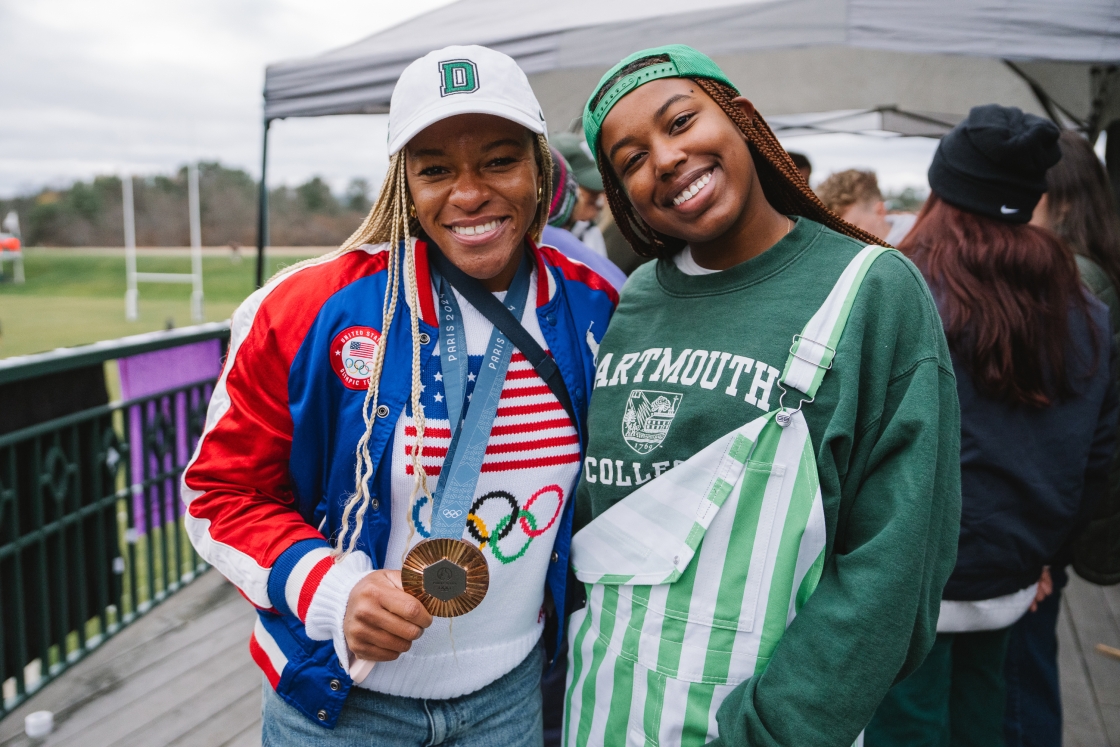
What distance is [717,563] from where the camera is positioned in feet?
4.03

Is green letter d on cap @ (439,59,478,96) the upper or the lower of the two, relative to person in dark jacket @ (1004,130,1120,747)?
upper

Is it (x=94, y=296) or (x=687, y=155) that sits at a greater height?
(x=687, y=155)

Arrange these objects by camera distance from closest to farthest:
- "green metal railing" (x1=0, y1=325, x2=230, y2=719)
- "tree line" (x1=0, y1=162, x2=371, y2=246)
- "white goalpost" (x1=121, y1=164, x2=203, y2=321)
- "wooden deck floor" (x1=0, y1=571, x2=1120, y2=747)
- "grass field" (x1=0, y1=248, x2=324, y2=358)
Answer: "wooden deck floor" (x1=0, y1=571, x2=1120, y2=747) → "green metal railing" (x1=0, y1=325, x2=230, y2=719) → "grass field" (x1=0, y1=248, x2=324, y2=358) → "white goalpost" (x1=121, y1=164, x2=203, y2=321) → "tree line" (x1=0, y1=162, x2=371, y2=246)

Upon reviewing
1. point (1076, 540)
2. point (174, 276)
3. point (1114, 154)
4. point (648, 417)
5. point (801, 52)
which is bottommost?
point (174, 276)

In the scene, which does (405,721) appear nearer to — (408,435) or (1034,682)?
(408,435)

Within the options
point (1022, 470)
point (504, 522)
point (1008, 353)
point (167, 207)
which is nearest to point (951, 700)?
point (1022, 470)

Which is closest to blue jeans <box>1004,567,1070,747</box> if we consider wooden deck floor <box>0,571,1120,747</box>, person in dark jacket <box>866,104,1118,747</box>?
person in dark jacket <box>866,104,1118,747</box>

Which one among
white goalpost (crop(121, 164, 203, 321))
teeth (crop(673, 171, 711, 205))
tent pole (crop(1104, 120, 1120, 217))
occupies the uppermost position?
tent pole (crop(1104, 120, 1120, 217))

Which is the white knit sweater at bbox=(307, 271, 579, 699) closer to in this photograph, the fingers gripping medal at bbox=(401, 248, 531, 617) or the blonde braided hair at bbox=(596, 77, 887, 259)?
the fingers gripping medal at bbox=(401, 248, 531, 617)

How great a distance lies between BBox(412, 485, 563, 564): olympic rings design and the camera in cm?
141

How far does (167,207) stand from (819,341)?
185 feet

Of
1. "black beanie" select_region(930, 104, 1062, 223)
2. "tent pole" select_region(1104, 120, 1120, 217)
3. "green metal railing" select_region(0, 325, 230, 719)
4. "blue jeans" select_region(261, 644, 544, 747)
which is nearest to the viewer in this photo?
"blue jeans" select_region(261, 644, 544, 747)

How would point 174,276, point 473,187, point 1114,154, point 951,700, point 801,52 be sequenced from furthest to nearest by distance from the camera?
point 174,276 < point 801,52 < point 1114,154 < point 951,700 < point 473,187

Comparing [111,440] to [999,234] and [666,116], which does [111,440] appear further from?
[999,234]
